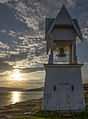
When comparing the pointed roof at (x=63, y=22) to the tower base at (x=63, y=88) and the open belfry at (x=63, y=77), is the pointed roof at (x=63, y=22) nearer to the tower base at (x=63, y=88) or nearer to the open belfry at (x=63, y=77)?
the open belfry at (x=63, y=77)

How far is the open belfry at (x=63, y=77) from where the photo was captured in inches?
466

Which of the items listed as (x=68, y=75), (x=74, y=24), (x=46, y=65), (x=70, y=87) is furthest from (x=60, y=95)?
(x=74, y=24)

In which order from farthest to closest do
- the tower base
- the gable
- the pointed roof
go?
the gable, the pointed roof, the tower base

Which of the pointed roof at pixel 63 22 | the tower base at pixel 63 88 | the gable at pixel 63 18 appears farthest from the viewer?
the gable at pixel 63 18

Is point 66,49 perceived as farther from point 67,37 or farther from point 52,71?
point 52,71

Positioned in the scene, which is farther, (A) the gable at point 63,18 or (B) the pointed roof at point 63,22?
(A) the gable at point 63,18

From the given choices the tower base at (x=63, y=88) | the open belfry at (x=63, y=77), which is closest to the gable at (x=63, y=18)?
the open belfry at (x=63, y=77)

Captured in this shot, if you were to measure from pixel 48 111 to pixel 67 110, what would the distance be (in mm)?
1853

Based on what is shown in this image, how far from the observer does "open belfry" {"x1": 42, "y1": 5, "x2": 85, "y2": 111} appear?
11836 mm

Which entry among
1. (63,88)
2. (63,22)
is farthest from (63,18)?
(63,88)

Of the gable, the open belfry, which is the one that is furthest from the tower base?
the gable

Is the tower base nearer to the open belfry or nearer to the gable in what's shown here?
the open belfry

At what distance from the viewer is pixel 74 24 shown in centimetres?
1270

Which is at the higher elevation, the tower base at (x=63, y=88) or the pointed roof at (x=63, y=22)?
the pointed roof at (x=63, y=22)
